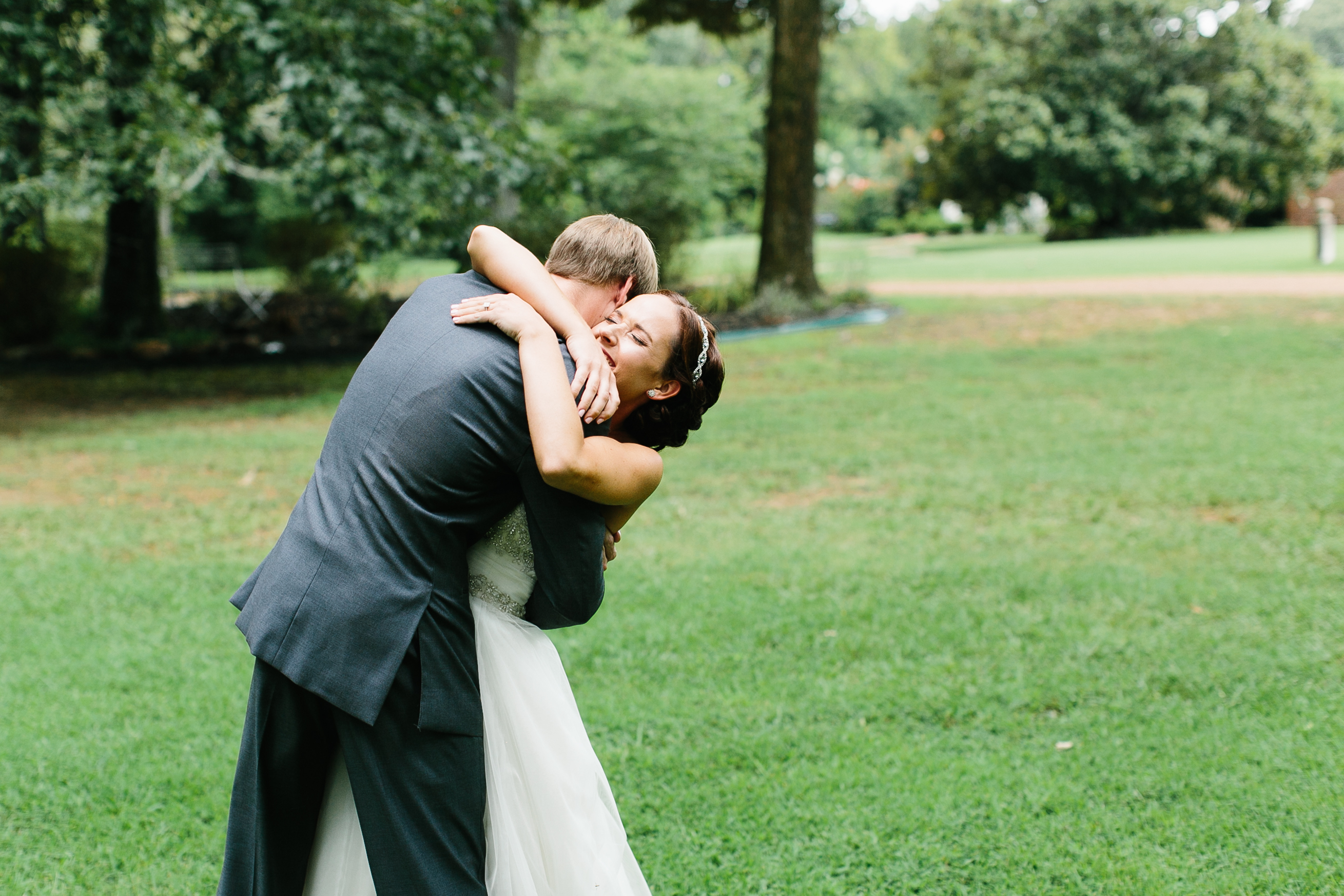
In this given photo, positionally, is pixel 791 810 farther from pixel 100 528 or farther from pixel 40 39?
pixel 40 39

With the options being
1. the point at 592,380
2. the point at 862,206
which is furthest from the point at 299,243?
the point at 862,206

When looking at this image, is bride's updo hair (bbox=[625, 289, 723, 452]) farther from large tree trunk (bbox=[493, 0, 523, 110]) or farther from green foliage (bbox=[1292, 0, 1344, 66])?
green foliage (bbox=[1292, 0, 1344, 66])

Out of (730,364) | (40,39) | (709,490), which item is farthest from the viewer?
(730,364)

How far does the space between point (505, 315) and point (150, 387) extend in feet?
34.9

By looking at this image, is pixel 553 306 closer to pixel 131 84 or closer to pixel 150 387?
pixel 131 84

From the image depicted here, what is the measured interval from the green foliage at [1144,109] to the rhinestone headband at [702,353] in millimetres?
35619

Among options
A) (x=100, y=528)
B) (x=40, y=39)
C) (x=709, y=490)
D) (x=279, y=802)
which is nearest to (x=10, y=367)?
(x=40, y=39)

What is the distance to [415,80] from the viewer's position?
382 inches

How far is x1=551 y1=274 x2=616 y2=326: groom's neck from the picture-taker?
82.2 inches

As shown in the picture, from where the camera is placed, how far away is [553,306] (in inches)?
77.7

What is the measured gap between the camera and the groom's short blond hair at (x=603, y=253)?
2.07m

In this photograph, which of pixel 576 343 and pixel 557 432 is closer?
pixel 557 432

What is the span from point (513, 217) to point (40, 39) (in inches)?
331

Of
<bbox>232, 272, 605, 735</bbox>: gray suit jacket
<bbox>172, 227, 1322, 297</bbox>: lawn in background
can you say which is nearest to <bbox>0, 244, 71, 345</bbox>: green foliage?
<bbox>172, 227, 1322, 297</bbox>: lawn in background
